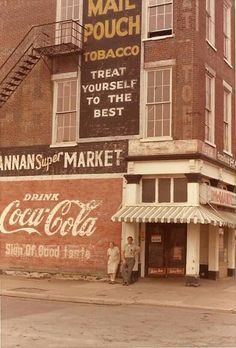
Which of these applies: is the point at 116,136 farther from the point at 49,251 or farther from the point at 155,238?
the point at 49,251

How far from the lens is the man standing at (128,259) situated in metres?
19.5

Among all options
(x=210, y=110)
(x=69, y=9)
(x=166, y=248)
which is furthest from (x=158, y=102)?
(x=69, y=9)

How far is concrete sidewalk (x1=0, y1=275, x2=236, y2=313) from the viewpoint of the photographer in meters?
15.7

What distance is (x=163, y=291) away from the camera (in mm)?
17906

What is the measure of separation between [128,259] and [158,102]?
5.89 metres

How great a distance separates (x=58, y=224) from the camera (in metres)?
22.0

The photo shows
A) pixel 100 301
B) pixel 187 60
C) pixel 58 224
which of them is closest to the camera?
pixel 100 301

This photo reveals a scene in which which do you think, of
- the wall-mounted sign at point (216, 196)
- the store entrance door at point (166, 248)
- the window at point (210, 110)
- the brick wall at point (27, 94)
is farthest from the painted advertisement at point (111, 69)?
the store entrance door at point (166, 248)

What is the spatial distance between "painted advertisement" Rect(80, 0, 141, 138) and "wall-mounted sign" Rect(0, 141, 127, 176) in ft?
1.98

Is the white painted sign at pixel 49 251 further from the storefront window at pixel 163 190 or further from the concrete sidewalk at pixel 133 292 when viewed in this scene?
the storefront window at pixel 163 190

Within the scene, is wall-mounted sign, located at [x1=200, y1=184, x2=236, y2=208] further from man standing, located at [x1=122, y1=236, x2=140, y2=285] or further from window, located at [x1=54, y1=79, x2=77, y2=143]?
window, located at [x1=54, y1=79, x2=77, y2=143]

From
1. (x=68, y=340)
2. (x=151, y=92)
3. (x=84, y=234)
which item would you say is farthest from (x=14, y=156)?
(x=68, y=340)

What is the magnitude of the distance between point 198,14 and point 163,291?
10.1 meters

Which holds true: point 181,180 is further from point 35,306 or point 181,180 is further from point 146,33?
point 35,306
